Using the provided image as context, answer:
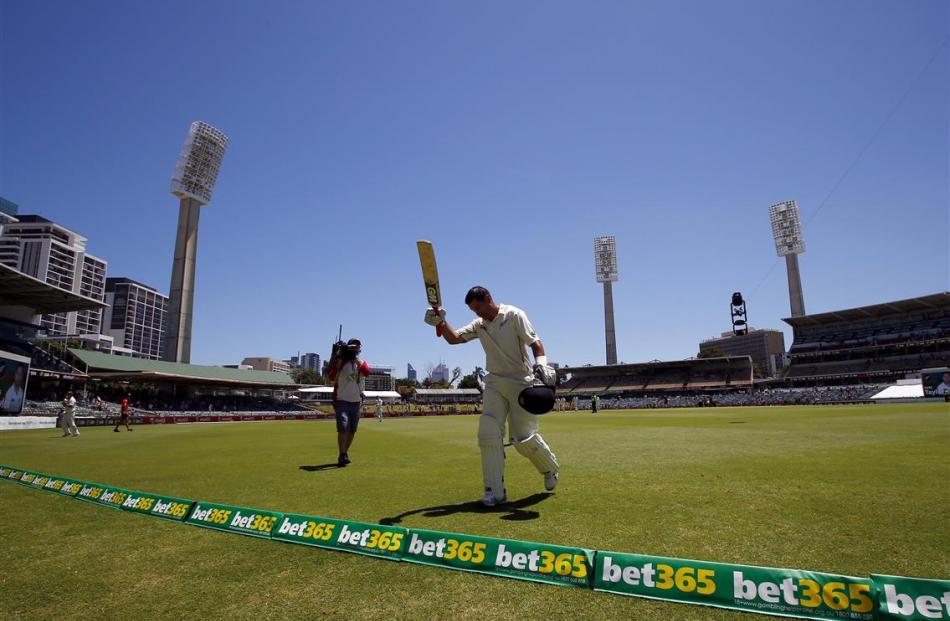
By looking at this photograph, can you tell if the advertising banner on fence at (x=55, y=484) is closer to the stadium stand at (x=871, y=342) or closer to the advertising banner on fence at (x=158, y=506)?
the advertising banner on fence at (x=158, y=506)

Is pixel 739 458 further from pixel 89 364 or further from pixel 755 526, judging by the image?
pixel 89 364

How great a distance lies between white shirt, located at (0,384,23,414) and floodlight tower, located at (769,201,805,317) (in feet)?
378

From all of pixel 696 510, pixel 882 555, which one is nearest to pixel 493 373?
pixel 696 510

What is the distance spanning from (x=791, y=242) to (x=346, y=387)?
114 metres

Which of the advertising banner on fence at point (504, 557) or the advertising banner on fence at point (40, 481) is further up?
the advertising banner on fence at point (504, 557)

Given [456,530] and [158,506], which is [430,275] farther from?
[158,506]

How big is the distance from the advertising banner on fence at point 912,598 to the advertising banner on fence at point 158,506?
212 inches

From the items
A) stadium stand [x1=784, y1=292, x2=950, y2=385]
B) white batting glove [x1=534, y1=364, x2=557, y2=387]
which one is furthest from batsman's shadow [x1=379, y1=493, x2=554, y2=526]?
stadium stand [x1=784, y1=292, x2=950, y2=385]

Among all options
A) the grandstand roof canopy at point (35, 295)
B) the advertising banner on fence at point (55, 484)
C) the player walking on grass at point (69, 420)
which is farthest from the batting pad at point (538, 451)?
the grandstand roof canopy at point (35, 295)

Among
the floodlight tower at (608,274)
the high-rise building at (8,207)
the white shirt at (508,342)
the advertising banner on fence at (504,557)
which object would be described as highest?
the high-rise building at (8,207)

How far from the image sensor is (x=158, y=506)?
198 inches

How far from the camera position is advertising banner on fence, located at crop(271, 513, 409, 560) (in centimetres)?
359

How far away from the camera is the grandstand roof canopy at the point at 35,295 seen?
125 ft

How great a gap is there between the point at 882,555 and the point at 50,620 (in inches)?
201
